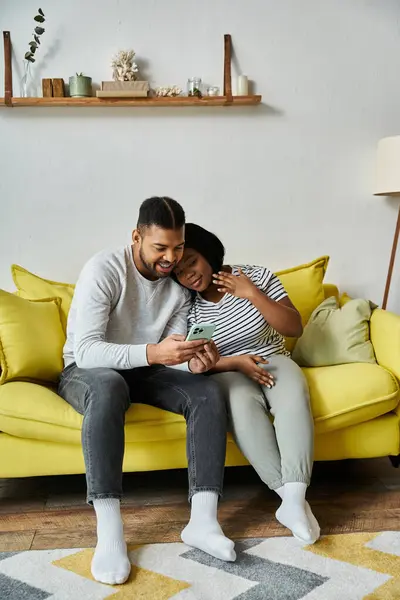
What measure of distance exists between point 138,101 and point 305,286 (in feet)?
3.60

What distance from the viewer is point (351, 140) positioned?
3.41m

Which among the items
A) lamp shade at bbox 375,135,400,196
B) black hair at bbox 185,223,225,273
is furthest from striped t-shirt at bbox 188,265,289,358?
lamp shade at bbox 375,135,400,196

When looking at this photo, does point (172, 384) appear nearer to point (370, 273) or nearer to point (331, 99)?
point (370, 273)

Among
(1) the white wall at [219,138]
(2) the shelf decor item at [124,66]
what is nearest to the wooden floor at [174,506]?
(1) the white wall at [219,138]

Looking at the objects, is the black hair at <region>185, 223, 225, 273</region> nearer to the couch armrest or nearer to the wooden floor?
the couch armrest

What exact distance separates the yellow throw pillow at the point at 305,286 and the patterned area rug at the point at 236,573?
3.70 feet

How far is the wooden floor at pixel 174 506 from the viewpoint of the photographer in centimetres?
220

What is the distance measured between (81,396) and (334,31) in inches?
84.3

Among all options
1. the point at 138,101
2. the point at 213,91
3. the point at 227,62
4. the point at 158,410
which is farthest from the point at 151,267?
the point at 227,62

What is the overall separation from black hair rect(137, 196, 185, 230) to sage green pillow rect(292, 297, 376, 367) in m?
0.78

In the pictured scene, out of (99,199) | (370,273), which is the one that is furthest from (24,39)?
(370,273)

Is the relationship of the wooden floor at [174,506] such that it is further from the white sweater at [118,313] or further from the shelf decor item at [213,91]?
the shelf decor item at [213,91]

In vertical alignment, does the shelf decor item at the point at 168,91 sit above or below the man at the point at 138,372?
above

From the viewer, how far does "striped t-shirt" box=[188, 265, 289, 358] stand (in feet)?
8.36
